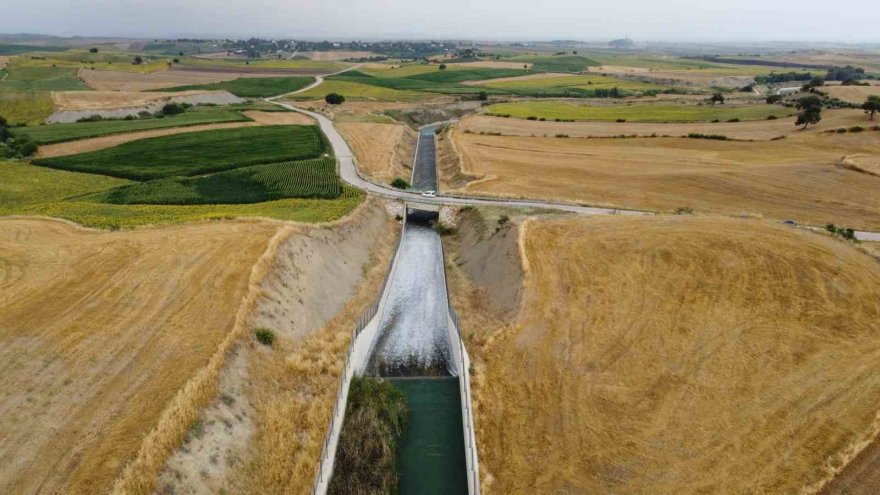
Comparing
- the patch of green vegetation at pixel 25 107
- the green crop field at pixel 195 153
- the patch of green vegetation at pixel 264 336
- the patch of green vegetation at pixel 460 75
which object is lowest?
the patch of green vegetation at pixel 264 336

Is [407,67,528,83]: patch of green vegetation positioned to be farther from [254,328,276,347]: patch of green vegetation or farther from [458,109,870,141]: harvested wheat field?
[254,328,276,347]: patch of green vegetation

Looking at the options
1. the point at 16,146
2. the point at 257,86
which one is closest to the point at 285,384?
the point at 16,146

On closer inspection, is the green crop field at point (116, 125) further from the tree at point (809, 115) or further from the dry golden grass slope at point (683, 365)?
the tree at point (809, 115)

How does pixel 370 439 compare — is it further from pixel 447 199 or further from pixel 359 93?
pixel 359 93

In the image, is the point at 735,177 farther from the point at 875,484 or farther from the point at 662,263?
the point at 875,484

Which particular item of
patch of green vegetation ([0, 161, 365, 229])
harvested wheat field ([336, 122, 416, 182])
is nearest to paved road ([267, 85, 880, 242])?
harvested wheat field ([336, 122, 416, 182])

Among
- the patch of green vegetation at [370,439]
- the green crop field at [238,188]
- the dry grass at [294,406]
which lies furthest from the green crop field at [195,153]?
the patch of green vegetation at [370,439]

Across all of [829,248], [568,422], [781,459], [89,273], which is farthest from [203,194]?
[829,248]
